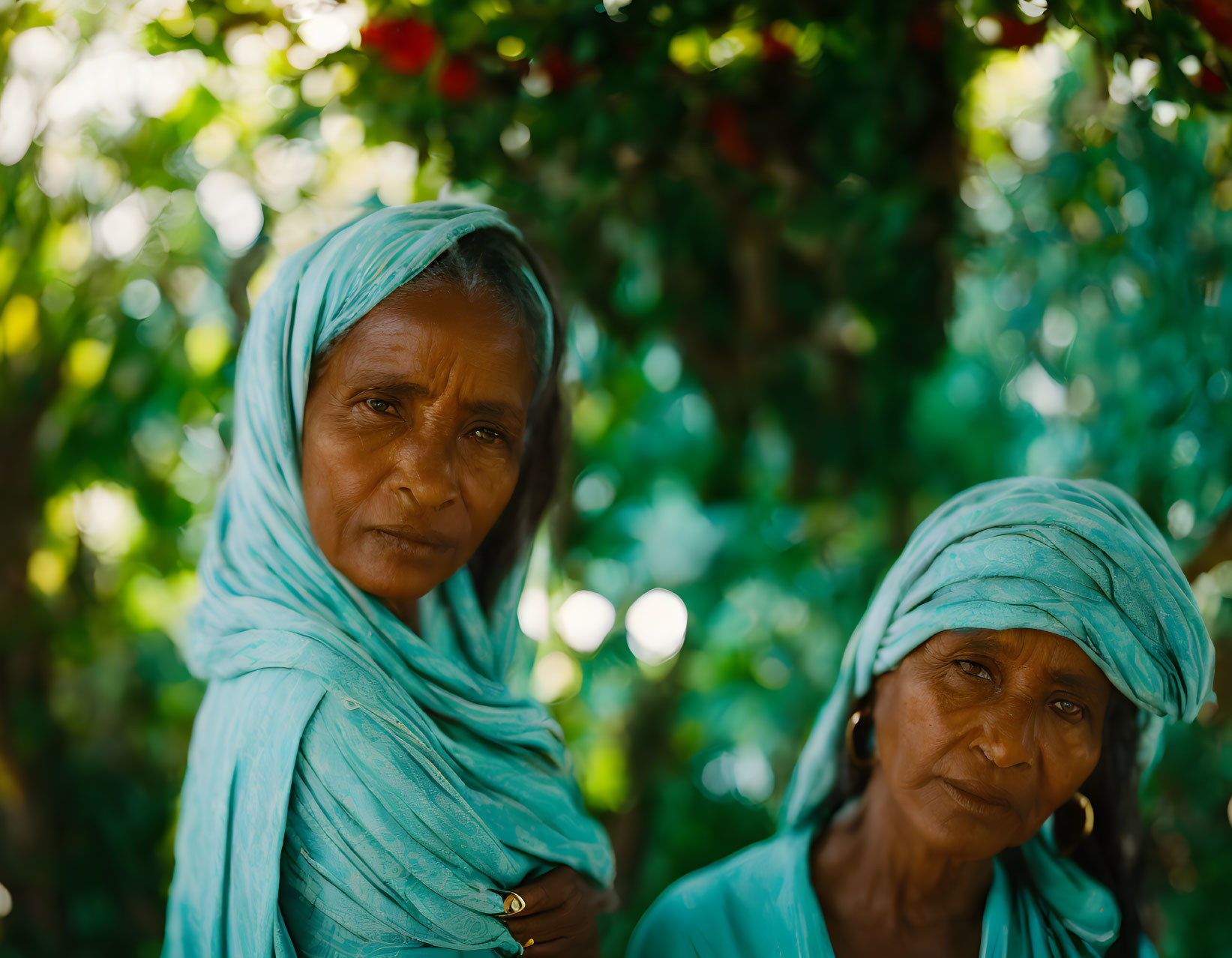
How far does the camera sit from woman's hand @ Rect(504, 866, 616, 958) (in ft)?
4.32

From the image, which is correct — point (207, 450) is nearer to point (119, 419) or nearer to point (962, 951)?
point (119, 419)

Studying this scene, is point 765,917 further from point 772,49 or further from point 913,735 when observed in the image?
point 772,49

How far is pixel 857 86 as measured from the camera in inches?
89.7

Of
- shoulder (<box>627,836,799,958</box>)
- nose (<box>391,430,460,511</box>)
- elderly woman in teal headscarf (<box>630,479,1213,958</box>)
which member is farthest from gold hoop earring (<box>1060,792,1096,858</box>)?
nose (<box>391,430,460,511</box>)

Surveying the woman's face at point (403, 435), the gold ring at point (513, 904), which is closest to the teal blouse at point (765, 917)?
the gold ring at point (513, 904)

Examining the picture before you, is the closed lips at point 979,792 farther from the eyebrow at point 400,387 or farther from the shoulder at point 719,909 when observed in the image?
the eyebrow at point 400,387

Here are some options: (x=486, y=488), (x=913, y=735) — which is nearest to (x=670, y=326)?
(x=486, y=488)

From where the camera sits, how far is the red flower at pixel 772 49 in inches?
86.7

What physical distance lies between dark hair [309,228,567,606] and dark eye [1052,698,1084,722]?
84cm

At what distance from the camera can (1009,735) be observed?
1.32 meters

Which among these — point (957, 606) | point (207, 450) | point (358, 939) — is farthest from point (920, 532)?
point (207, 450)

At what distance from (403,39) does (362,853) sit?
1.50m

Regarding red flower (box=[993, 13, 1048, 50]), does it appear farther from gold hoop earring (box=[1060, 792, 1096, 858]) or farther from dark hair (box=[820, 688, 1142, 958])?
gold hoop earring (box=[1060, 792, 1096, 858])

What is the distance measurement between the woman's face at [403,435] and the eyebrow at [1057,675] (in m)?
0.71
